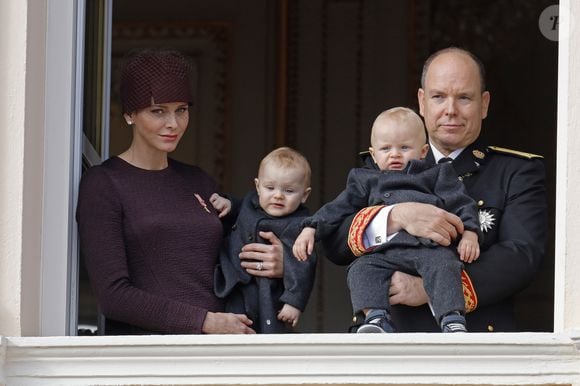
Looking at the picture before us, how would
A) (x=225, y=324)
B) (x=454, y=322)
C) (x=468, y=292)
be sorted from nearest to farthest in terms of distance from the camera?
(x=454, y=322) → (x=468, y=292) → (x=225, y=324)

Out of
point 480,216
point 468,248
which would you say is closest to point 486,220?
point 480,216

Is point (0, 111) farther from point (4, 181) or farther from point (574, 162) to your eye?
point (574, 162)

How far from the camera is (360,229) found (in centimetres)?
569

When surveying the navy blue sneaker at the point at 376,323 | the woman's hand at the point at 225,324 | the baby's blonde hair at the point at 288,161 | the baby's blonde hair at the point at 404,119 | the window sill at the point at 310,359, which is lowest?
the window sill at the point at 310,359

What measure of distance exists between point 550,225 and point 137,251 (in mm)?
4177

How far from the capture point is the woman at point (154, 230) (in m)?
5.76

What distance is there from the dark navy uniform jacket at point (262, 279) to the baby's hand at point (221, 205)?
5cm

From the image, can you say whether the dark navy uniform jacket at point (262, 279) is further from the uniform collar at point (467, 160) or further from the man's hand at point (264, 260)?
the uniform collar at point (467, 160)

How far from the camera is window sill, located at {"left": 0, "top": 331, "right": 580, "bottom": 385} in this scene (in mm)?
5520

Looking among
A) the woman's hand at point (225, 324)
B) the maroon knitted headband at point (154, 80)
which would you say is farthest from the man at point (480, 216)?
the maroon knitted headband at point (154, 80)

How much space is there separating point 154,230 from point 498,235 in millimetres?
1055

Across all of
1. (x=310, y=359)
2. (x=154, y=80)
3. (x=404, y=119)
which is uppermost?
(x=154, y=80)

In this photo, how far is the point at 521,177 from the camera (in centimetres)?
588

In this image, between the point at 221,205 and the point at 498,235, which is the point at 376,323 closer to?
the point at 498,235
